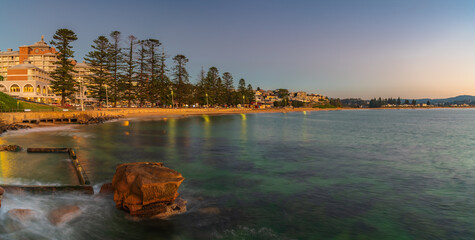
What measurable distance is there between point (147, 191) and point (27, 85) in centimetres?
9366

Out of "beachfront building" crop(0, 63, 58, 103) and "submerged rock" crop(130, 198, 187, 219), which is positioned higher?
"beachfront building" crop(0, 63, 58, 103)

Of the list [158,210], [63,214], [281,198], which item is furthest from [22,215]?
[281,198]

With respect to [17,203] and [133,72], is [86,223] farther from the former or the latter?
[133,72]

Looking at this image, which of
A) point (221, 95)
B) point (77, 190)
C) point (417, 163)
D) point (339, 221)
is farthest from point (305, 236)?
point (221, 95)

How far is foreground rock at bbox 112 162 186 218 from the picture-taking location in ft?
25.0

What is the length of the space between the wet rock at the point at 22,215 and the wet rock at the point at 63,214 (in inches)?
16.9

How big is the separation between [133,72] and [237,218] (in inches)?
2843

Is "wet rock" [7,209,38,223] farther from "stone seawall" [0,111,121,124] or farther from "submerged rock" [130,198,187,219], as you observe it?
"stone seawall" [0,111,121,124]

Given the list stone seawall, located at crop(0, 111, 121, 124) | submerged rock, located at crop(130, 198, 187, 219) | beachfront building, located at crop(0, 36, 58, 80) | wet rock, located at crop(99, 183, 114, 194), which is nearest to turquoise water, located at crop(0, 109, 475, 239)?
submerged rock, located at crop(130, 198, 187, 219)

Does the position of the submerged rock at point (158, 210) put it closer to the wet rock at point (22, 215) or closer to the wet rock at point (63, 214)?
the wet rock at point (63, 214)

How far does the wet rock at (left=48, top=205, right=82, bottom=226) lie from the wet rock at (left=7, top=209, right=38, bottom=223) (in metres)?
0.43

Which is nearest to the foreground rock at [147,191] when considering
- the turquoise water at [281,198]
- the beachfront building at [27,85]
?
the turquoise water at [281,198]

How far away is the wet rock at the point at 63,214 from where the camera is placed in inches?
298

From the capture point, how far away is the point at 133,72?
7262 cm
